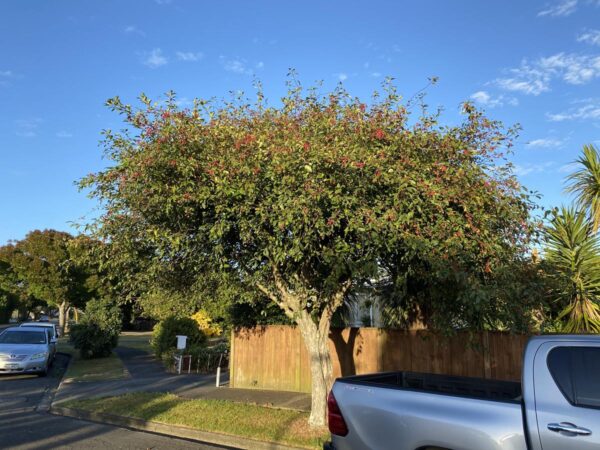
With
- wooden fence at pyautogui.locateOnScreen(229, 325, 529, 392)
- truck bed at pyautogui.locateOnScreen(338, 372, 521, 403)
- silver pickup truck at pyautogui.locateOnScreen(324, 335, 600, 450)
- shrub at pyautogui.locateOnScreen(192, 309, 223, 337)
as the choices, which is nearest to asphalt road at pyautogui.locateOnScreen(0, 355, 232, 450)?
truck bed at pyautogui.locateOnScreen(338, 372, 521, 403)

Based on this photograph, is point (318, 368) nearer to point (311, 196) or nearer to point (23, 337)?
point (311, 196)

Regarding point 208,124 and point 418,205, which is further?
point 208,124

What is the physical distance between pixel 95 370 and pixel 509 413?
15917 mm

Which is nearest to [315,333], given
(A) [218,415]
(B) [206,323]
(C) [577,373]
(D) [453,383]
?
(A) [218,415]

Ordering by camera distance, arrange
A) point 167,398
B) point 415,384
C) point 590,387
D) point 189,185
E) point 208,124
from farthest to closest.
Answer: point 167,398, point 208,124, point 189,185, point 415,384, point 590,387

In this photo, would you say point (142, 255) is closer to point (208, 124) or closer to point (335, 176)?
point (208, 124)

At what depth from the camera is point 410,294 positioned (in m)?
10.1

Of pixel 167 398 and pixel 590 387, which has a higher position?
pixel 590 387

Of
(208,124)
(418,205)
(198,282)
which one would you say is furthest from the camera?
(198,282)

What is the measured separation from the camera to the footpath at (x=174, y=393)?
8159 mm

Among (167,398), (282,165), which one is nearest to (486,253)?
(282,165)

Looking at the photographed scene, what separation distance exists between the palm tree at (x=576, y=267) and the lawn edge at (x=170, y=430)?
527 cm

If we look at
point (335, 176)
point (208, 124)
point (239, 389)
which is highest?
point (208, 124)

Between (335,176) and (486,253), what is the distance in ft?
7.32
